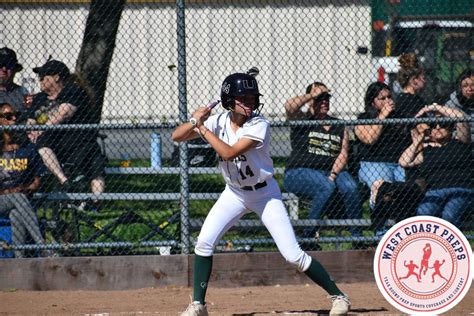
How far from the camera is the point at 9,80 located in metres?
9.30

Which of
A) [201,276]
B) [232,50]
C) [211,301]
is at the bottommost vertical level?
[211,301]

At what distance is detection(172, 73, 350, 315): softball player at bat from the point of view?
704cm

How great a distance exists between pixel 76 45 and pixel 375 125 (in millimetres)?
4583

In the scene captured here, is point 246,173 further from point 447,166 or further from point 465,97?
point 465,97

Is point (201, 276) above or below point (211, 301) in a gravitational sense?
above

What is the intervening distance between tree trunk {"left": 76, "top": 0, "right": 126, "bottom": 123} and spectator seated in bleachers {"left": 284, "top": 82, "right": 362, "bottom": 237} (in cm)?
205

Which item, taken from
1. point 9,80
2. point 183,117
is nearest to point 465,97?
point 183,117

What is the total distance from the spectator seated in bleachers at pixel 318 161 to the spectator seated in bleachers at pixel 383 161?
17 centimetres

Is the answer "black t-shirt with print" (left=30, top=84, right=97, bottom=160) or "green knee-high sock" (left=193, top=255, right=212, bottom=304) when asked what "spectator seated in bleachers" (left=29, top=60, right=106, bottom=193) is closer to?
"black t-shirt with print" (left=30, top=84, right=97, bottom=160)

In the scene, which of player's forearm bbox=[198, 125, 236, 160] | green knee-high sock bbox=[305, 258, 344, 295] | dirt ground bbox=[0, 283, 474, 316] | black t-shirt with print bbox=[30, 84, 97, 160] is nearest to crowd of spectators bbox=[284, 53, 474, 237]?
dirt ground bbox=[0, 283, 474, 316]

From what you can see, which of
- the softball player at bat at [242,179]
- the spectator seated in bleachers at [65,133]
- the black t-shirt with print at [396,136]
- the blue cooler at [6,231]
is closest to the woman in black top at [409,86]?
the black t-shirt with print at [396,136]

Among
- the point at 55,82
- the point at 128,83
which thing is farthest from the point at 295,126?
the point at 128,83

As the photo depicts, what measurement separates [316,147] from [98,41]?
2757mm

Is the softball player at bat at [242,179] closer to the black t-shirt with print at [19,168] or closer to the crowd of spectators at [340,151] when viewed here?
the crowd of spectators at [340,151]
